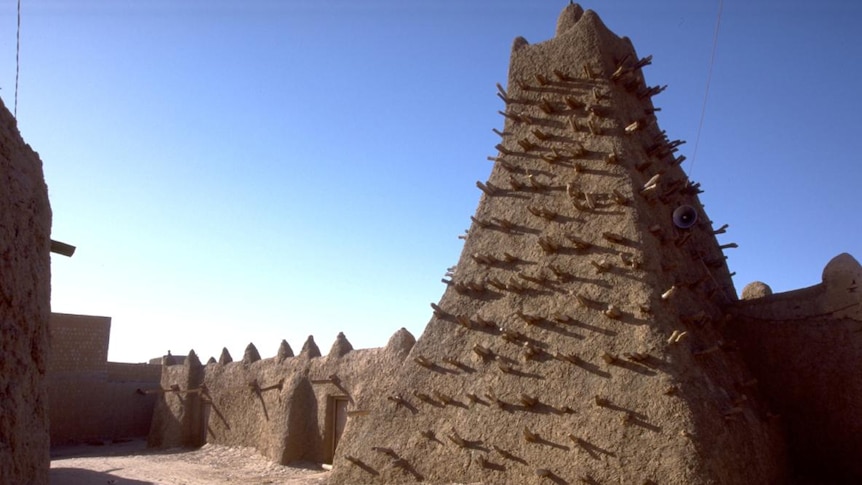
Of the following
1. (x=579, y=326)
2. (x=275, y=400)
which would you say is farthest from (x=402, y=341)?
(x=579, y=326)

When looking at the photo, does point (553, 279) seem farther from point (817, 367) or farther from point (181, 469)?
point (181, 469)

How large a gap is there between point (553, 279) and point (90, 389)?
706 inches

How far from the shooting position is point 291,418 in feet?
52.3

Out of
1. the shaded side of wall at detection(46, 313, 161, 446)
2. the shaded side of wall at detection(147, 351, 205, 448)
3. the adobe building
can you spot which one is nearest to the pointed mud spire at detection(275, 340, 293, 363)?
the shaded side of wall at detection(147, 351, 205, 448)

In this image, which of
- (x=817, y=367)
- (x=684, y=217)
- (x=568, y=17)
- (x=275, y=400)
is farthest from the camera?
(x=275, y=400)

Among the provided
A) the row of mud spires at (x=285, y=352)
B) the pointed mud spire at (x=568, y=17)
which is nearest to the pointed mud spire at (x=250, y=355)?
the row of mud spires at (x=285, y=352)

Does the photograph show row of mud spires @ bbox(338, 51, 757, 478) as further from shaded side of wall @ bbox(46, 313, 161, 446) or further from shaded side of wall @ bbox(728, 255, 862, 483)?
shaded side of wall @ bbox(46, 313, 161, 446)

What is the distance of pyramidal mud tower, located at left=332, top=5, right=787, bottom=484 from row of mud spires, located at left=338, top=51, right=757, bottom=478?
25mm

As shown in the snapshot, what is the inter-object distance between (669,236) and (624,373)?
8.23 feet

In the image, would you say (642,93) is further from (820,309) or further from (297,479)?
(297,479)

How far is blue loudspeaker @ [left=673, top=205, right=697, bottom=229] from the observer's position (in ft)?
34.6

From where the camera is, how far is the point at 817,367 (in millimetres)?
10070

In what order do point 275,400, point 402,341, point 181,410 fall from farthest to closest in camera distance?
point 181,410, point 275,400, point 402,341

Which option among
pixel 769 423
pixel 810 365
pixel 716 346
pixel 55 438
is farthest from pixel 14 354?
pixel 55 438
